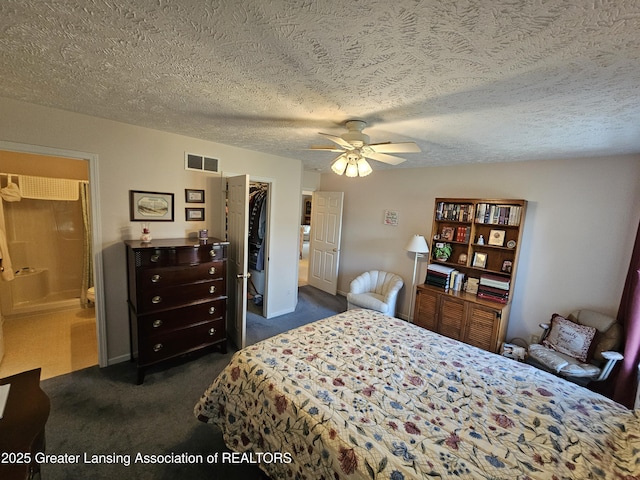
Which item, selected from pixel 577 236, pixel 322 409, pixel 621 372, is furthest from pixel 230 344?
pixel 577 236

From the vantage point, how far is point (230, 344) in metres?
3.20

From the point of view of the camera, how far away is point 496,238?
3.23 m

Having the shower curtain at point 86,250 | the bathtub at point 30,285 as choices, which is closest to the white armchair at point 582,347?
the shower curtain at point 86,250

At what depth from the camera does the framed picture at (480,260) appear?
3346 mm

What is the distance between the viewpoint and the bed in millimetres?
1143

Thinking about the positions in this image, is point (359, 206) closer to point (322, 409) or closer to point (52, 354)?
point (322, 409)

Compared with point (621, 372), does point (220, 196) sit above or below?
above

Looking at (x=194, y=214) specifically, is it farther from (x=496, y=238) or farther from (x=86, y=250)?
(x=496, y=238)

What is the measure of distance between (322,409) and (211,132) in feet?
8.38

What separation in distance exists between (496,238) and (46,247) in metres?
6.12

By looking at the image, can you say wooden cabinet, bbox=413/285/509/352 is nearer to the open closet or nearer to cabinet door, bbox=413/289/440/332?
cabinet door, bbox=413/289/440/332

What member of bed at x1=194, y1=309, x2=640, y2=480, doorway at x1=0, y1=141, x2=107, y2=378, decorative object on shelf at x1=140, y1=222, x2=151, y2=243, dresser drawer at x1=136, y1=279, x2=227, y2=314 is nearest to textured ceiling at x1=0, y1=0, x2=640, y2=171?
doorway at x1=0, y1=141, x2=107, y2=378

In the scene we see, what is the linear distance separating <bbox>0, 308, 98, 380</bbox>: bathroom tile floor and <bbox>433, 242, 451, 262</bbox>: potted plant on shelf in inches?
162

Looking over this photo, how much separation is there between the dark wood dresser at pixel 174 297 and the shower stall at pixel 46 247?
2.17 metres
